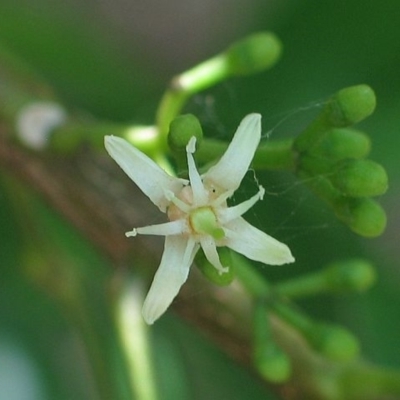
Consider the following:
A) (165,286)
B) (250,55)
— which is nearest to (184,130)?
(165,286)

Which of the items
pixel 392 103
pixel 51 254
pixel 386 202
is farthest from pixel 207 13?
pixel 51 254

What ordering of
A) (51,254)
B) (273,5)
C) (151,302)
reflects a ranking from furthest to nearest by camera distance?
(273,5), (51,254), (151,302)

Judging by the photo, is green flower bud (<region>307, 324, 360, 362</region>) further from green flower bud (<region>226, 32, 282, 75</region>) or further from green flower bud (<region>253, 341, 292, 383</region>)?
green flower bud (<region>226, 32, 282, 75</region>)

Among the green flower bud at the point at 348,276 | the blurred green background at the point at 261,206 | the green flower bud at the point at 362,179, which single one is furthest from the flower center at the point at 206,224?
the blurred green background at the point at 261,206

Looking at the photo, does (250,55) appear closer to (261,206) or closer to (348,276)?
(348,276)

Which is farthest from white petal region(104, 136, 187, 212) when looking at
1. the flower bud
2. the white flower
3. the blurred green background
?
the blurred green background

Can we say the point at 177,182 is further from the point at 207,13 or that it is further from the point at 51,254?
the point at 207,13
